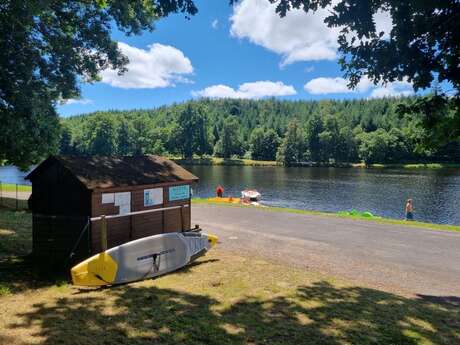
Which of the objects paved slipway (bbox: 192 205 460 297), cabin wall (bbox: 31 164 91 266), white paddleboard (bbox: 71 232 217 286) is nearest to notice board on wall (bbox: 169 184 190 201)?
white paddleboard (bbox: 71 232 217 286)

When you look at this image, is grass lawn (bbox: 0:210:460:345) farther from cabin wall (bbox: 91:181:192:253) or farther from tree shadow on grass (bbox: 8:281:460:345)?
cabin wall (bbox: 91:181:192:253)

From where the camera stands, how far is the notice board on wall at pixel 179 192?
45.2ft

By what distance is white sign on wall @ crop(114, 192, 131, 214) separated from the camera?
11.6m

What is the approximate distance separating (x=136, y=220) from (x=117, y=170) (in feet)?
5.79

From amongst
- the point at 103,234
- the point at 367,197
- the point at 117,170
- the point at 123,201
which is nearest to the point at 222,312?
the point at 103,234

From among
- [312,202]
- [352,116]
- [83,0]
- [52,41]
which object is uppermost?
[352,116]

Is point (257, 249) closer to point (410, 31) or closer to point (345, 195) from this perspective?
point (410, 31)

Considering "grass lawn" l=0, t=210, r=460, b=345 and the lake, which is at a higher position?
"grass lawn" l=0, t=210, r=460, b=345

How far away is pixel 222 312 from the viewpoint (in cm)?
769

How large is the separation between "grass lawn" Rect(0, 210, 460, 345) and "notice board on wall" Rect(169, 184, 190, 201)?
11.8 feet

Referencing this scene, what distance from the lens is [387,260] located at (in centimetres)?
1413

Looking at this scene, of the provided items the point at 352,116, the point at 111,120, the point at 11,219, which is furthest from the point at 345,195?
the point at 352,116

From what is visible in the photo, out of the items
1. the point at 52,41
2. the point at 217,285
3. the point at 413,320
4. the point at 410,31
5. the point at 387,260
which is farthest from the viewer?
the point at 52,41

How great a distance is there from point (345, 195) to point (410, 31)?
156 ft
